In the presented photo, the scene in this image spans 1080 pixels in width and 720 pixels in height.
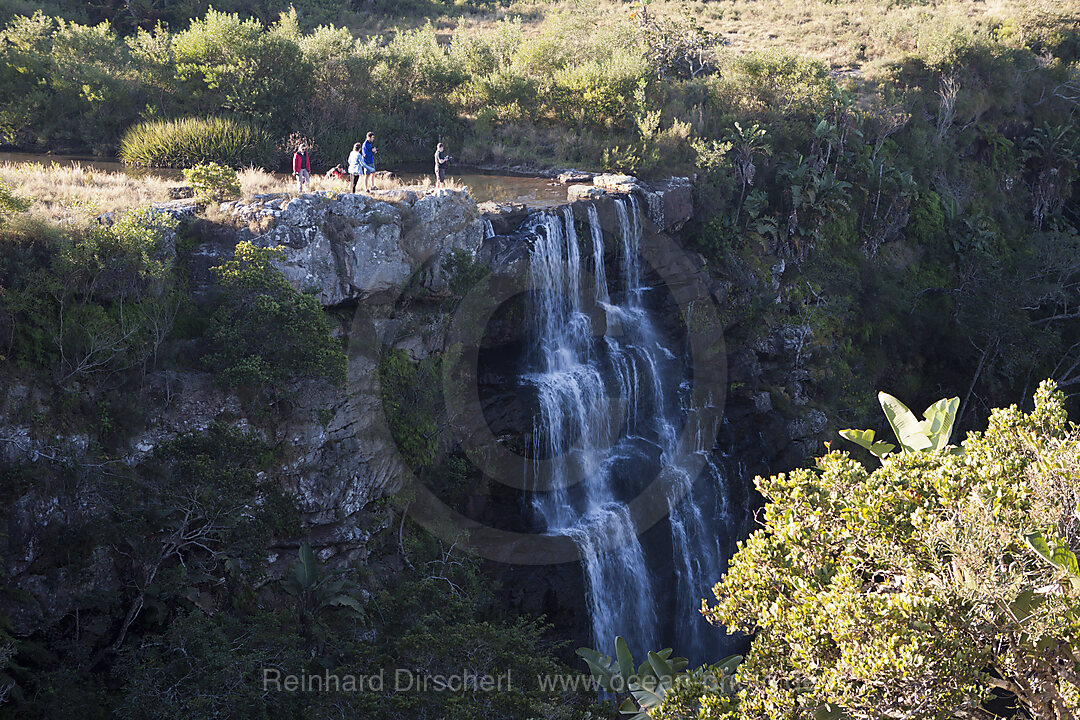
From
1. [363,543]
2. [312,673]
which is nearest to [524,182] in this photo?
[363,543]

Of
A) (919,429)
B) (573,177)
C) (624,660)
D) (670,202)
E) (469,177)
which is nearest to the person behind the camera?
(919,429)

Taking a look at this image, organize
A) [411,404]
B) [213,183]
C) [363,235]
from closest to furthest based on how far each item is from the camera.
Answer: [213,183] < [363,235] < [411,404]

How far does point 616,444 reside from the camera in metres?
18.9

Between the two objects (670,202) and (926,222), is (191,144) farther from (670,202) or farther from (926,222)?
(926,222)

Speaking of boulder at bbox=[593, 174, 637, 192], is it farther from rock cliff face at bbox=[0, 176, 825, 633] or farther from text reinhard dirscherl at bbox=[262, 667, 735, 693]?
text reinhard dirscherl at bbox=[262, 667, 735, 693]

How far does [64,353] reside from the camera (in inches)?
459

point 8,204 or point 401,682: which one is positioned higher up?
point 8,204

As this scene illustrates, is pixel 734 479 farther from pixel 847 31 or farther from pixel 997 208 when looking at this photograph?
pixel 847 31

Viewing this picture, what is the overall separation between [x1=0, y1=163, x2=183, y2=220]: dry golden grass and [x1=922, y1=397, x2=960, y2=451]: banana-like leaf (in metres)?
13.9

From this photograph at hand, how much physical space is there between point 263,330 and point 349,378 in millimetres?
2252

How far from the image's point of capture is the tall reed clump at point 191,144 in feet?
67.2

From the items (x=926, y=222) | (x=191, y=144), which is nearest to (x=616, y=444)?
(x=191, y=144)

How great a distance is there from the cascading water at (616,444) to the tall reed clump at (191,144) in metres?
9.08

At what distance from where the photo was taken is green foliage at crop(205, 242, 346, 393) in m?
12.7
